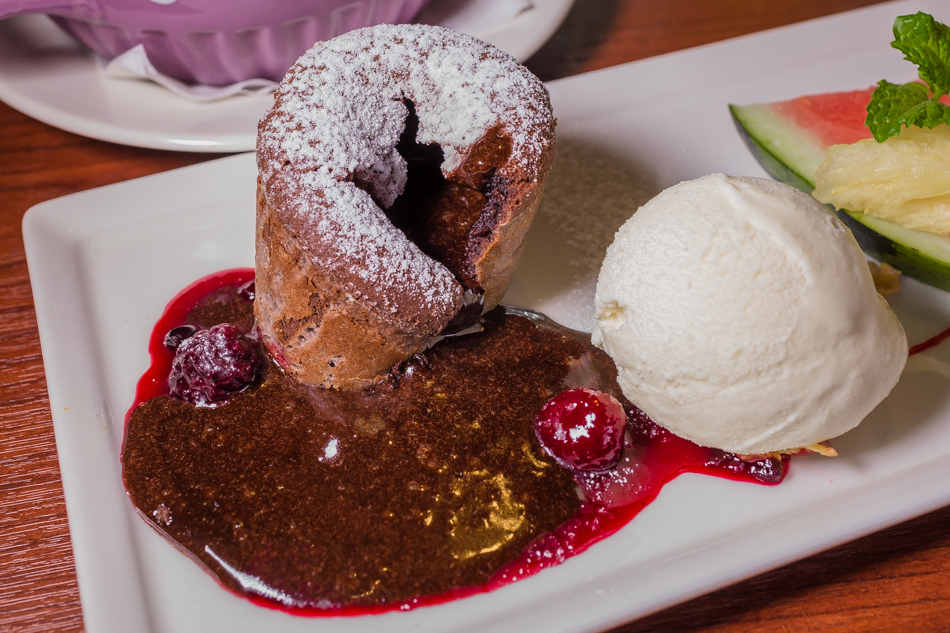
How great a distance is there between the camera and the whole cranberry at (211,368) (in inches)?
48.8

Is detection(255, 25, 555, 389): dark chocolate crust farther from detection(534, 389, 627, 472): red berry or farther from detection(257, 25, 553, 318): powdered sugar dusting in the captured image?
detection(534, 389, 627, 472): red berry

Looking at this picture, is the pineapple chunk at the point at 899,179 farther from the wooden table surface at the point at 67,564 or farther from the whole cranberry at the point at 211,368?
the whole cranberry at the point at 211,368

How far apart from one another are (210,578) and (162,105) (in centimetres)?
108

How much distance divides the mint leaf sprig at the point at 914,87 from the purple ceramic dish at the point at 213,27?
0.99 metres

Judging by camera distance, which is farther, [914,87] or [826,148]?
[826,148]

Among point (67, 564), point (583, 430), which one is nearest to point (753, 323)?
point (583, 430)

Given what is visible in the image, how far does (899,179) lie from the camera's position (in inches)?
56.0

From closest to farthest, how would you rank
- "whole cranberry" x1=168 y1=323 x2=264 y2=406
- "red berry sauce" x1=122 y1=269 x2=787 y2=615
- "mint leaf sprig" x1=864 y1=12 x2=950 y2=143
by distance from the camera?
"red berry sauce" x1=122 y1=269 x2=787 y2=615 → "whole cranberry" x1=168 y1=323 x2=264 y2=406 → "mint leaf sprig" x1=864 y1=12 x2=950 y2=143

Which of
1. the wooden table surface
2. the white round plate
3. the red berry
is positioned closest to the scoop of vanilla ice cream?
the red berry

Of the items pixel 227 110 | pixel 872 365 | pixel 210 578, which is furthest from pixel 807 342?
pixel 227 110

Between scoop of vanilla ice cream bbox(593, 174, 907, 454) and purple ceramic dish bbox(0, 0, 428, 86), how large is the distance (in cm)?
88

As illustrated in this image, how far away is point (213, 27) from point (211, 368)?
755mm

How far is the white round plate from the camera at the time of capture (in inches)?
63.5

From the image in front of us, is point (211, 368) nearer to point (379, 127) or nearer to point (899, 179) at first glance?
point (379, 127)
